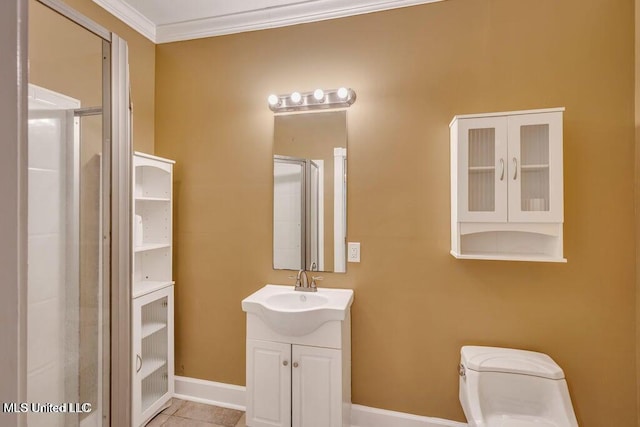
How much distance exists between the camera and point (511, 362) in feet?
5.60

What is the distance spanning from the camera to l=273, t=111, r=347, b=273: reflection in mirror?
2150mm

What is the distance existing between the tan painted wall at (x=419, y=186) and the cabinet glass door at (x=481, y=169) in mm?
223

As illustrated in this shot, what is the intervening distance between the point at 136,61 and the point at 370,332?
7.95 feet

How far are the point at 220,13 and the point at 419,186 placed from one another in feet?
5.86

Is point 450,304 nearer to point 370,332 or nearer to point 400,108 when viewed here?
point 370,332

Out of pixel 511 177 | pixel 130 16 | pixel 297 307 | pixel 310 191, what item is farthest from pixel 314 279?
pixel 130 16

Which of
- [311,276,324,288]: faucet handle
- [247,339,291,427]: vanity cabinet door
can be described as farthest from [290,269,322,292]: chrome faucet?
[247,339,291,427]: vanity cabinet door

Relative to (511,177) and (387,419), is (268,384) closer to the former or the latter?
(387,419)

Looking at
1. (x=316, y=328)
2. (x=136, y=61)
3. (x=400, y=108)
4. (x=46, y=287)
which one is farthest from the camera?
(x=136, y=61)

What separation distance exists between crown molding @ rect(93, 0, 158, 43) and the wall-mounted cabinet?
87.3 inches

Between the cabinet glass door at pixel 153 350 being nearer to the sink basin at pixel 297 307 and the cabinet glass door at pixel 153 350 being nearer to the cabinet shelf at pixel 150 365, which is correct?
the cabinet shelf at pixel 150 365

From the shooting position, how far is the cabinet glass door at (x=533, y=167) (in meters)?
1.65

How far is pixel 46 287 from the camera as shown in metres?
0.72

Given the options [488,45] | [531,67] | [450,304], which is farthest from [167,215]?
[531,67]
